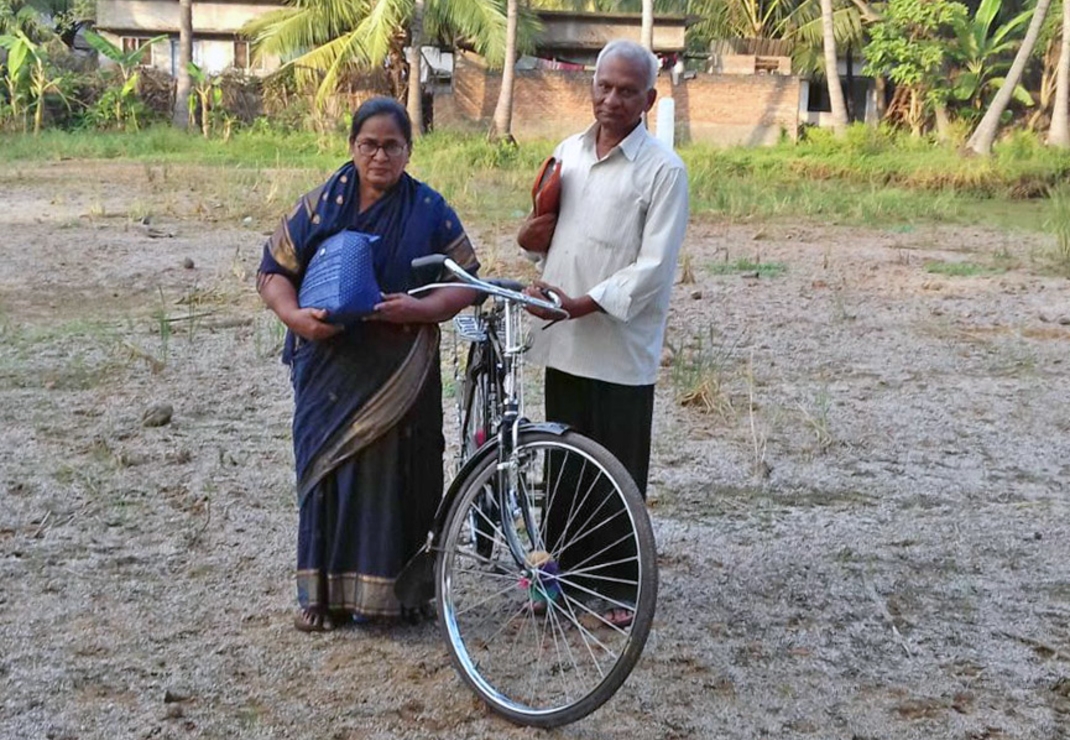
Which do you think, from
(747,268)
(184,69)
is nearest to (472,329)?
(747,268)

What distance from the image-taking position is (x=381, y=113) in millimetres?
3354

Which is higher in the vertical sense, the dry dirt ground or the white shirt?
the white shirt

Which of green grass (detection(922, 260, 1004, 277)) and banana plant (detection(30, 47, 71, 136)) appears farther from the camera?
banana plant (detection(30, 47, 71, 136))

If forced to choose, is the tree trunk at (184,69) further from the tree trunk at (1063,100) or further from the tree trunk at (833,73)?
the tree trunk at (1063,100)

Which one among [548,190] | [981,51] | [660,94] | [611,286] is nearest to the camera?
[611,286]

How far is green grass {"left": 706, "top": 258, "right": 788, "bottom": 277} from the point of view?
1052cm

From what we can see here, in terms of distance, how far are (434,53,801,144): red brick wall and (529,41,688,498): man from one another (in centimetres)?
2315

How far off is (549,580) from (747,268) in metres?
7.85

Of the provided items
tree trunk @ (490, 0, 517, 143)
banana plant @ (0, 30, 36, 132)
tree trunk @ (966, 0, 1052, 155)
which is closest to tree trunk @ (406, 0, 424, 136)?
tree trunk @ (490, 0, 517, 143)

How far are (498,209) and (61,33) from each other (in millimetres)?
A: 21981

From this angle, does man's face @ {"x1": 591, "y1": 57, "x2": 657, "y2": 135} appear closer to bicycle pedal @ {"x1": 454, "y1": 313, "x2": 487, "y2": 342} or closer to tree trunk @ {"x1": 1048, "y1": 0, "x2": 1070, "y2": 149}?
bicycle pedal @ {"x1": 454, "y1": 313, "x2": 487, "y2": 342}

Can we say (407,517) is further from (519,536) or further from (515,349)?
(515,349)

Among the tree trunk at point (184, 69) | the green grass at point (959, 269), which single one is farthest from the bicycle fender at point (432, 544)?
the tree trunk at point (184, 69)

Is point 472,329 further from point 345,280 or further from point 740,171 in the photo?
point 740,171
